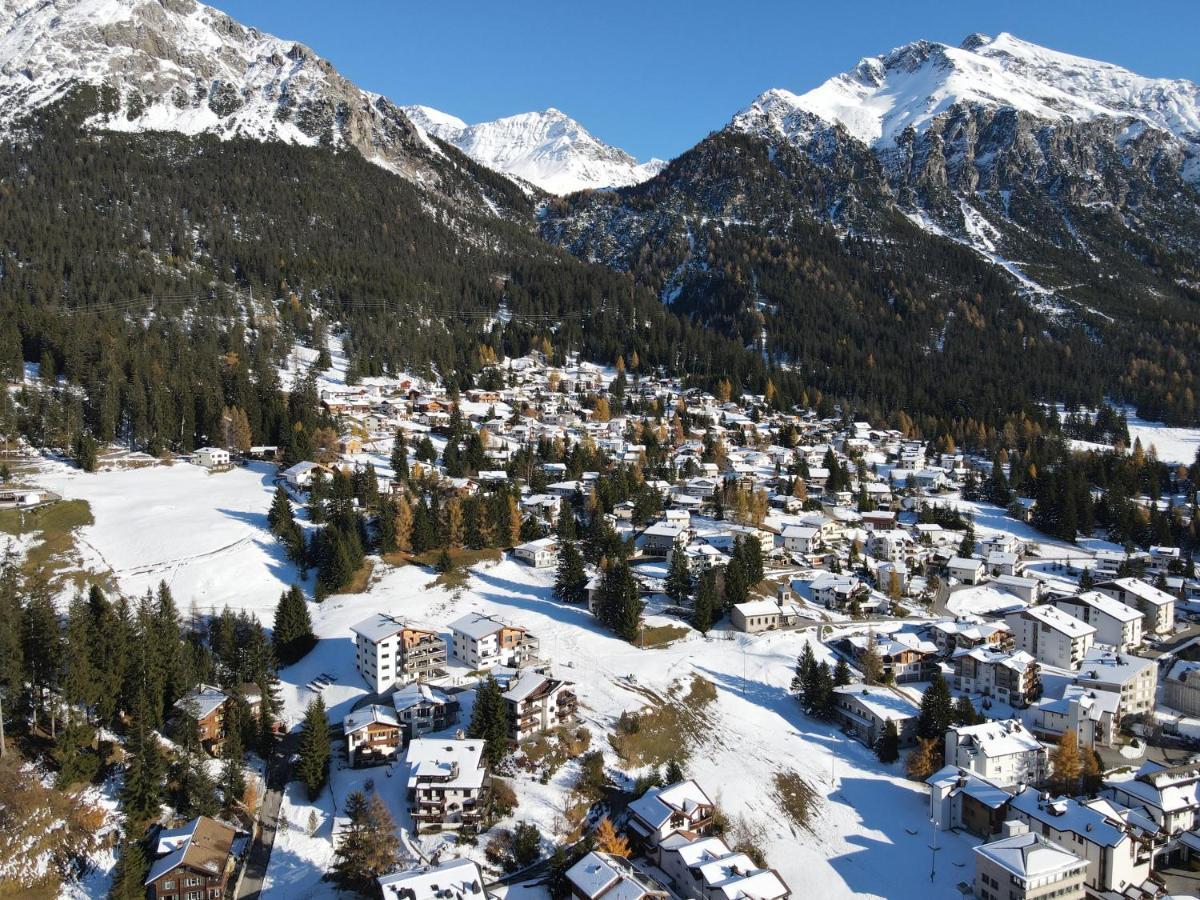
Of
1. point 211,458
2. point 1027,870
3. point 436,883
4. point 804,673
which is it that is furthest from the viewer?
point 211,458

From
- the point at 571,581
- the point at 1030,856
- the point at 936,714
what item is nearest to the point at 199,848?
the point at 571,581

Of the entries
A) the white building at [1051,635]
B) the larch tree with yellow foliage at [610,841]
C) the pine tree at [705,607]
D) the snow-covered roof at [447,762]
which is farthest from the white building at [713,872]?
the white building at [1051,635]

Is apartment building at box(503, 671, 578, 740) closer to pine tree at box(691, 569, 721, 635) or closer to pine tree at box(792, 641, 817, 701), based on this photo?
pine tree at box(792, 641, 817, 701)

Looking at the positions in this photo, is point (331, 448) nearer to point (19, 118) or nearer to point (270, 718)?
point (270, 718)

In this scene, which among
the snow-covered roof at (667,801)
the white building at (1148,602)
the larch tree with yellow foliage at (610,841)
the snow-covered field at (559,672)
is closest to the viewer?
the larch tree with yellow foliage at (610,841)

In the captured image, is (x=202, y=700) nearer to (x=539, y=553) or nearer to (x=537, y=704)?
(x=537, y=704)

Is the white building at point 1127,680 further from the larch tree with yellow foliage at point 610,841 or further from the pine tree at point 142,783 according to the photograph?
the pine tree at point 142,783

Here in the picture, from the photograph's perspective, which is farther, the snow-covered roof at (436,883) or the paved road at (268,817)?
the paved road at (268,817)

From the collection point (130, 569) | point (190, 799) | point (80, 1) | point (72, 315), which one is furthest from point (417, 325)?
point (80, 1)
